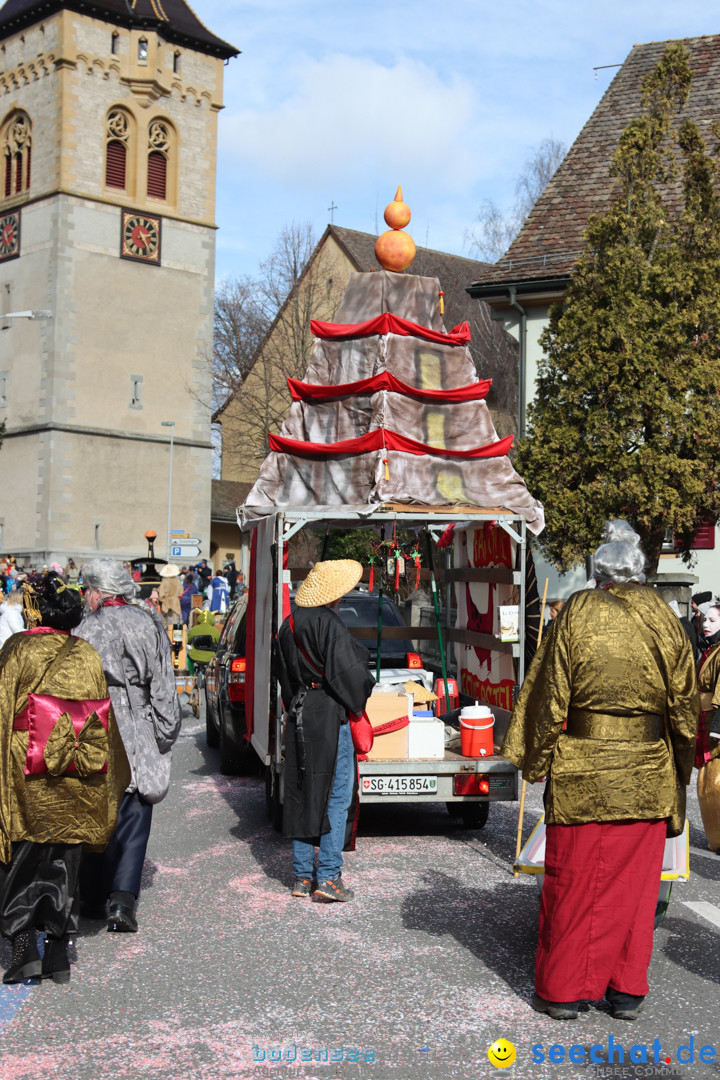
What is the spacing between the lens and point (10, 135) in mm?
49406

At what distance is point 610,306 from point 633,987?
15120 millimetres

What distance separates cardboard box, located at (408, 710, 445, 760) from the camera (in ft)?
28.5

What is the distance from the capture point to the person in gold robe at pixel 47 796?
17.7 feet

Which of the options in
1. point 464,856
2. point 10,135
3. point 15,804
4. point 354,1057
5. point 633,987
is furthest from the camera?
point 10,135

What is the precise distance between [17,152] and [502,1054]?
49.5 metres

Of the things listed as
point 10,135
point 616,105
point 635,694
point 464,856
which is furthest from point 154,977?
point 10,135

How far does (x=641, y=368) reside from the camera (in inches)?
730

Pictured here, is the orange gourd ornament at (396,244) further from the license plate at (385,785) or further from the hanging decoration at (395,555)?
the license plate at (385,785)

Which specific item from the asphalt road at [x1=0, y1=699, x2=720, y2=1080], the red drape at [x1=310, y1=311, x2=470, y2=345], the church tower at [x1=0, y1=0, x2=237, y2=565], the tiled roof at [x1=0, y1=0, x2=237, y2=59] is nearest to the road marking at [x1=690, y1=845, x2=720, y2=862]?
the asphalt road at [x1=0, y1=699, x2=720, y2=1080]

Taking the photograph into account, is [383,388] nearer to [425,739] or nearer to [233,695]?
[425,739]

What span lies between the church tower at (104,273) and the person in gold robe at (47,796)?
1608 inches

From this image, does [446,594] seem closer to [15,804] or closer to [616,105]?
[15,804]

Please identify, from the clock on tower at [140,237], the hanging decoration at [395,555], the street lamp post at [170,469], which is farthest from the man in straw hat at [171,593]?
the clock on tower at [140,237]

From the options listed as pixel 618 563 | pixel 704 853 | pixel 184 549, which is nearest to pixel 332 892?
pixel 618 563
